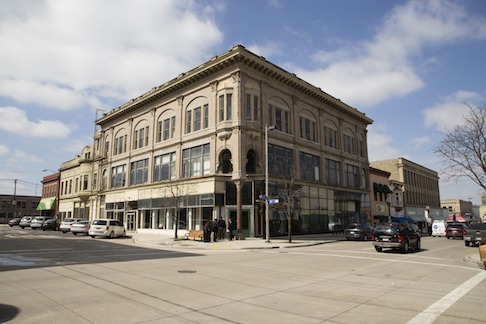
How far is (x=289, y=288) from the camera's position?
9.35 meters

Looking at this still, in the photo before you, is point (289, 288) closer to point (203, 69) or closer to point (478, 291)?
point (478, 291)

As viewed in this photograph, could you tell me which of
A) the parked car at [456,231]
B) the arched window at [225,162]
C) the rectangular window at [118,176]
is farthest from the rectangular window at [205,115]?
the parked car at [456,231]

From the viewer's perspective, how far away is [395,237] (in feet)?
64.2

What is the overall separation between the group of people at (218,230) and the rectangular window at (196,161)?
5.58 metres

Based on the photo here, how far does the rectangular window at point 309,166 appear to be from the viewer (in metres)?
37.2

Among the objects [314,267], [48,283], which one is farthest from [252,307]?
[314,267]

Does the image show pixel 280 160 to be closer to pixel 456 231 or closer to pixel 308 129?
pixel 308 129

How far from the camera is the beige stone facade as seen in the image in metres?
30.7

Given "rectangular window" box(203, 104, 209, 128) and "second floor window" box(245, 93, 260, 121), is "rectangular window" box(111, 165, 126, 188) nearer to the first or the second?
"rectangular window" box(203, 104, 209, 128)

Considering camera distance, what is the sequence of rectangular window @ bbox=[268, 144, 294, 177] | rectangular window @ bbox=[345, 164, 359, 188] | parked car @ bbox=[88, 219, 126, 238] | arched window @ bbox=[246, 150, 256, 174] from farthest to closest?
rectangular window @ bbox=[345, 164, 359, 188] → rectangular window @ bbox=[268, 144, 294, 177] → arched window @ bbox=[246, 150, 256, 174] → parked car @ bbox=[88, 219, 126, 238]

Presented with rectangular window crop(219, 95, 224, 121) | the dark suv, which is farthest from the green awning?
the dark suv

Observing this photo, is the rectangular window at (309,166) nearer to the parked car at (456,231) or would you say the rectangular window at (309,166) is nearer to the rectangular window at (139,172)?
the parked car at (456,231)

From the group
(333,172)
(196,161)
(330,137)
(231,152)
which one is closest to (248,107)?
(231,152)

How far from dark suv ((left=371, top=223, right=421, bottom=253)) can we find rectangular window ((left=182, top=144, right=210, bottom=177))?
54.7 feet
